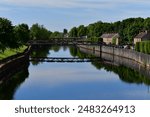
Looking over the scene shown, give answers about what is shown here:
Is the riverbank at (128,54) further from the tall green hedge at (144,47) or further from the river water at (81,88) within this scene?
the river water at (81,88)

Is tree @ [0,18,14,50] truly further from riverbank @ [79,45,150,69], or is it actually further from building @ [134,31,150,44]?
building @ [134,31,150,44]

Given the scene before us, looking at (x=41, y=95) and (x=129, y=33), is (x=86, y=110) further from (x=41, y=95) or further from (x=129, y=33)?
(x=129, y=33)

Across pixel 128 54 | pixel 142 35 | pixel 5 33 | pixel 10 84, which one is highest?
pixel 5 33

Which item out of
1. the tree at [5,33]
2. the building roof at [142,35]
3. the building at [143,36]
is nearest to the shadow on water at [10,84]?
the tree at [5,33]

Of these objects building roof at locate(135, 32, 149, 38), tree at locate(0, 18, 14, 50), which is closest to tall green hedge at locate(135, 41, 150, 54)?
tree at locate(0, 18, 14, 50)

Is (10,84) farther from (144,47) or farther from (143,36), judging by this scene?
(143,36)

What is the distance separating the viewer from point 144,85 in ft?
155

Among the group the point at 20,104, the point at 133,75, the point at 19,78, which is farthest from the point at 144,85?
the point at 20,104

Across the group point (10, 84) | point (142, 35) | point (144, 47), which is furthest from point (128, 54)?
point (10, 84)

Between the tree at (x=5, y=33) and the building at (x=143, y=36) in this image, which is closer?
the tree at (x=5, y=33)

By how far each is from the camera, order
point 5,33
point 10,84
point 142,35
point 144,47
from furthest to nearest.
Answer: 1. point 142,35
2. point 144,47
3. point 5,33
4. point 10,84

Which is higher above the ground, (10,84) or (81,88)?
(10,84)

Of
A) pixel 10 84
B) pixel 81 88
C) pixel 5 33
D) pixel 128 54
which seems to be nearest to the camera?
pixel 81 88

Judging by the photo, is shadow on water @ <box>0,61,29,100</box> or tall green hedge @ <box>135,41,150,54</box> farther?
tall green hedge @ <box>135,41,150,54</box>
